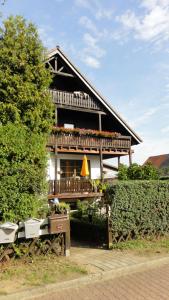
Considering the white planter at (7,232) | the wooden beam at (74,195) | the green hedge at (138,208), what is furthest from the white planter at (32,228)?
the wooden beam at (74,195)

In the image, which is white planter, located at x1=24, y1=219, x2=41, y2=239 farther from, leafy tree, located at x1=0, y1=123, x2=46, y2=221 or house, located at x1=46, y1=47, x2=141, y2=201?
house, located at x1=46, y1=47, x2=141, y2=201

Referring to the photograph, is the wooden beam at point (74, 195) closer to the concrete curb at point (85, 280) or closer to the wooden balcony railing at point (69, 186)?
the wooden balcony railing at point (69, 186)

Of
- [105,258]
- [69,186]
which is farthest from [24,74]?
[69,186]

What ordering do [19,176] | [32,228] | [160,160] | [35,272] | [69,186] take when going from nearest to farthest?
[35,272] < [32,228] < [19,176] < [69,186] < [160,160]

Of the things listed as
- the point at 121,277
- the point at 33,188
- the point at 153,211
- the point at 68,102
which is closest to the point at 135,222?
the point at 153,211

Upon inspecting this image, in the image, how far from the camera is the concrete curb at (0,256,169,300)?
18.4 feet

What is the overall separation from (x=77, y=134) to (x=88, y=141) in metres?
1.01

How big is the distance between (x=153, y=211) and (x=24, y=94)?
19.5 feet

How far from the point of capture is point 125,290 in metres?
5.92

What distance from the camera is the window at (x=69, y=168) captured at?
22422mm

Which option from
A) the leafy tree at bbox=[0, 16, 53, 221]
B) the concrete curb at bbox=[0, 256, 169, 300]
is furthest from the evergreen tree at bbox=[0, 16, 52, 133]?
the concrete curb at bbox=[0, 256, 169, 300]

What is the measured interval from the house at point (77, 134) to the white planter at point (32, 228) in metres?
11.0

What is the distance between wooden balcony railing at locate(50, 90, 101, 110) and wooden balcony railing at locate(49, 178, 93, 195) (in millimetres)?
5508

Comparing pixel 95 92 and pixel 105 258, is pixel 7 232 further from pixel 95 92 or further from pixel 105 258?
pixel 95 92
